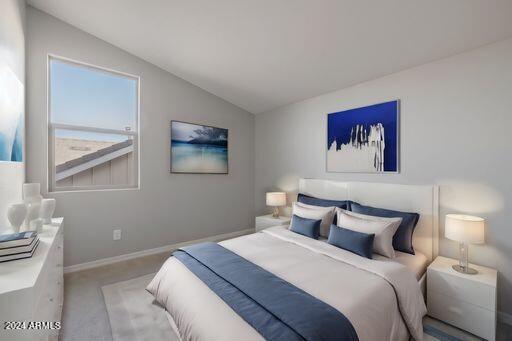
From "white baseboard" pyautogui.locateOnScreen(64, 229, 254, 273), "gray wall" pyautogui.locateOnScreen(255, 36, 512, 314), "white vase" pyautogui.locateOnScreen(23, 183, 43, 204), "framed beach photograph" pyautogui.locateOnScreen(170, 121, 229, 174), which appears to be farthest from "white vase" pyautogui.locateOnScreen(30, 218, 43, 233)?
"gray wall" pyautogui.locateOnScreen(255, 36, 512, 314)

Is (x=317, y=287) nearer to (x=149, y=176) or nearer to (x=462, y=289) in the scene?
(x=462, y=289)

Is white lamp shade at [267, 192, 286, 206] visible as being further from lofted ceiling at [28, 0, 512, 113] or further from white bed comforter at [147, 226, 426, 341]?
lofted ceiling at [28, 0, 512, 113]

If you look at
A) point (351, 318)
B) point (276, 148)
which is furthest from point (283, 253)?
point (276, 148)

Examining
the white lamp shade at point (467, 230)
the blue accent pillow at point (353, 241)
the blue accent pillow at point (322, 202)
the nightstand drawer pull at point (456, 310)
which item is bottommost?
the nightstand drawer pull at point (456, 310)

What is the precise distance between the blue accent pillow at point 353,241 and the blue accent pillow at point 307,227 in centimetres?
25

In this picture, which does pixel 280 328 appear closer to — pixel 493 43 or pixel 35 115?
pixel 493 43

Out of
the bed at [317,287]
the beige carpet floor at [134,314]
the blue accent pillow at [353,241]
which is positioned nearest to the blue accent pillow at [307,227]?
the bed at [317,287]

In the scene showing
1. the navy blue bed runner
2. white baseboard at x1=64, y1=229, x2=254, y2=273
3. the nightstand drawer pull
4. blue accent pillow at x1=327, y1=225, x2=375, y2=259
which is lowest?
white baseboard at x1=64, y1=229, x2=254, y2=273

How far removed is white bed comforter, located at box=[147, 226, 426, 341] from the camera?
135 cm

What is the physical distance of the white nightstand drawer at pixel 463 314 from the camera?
1.75 metres

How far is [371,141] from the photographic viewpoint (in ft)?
9.41

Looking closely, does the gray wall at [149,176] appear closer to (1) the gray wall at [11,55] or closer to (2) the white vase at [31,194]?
(1) the gray wall at [11,55]

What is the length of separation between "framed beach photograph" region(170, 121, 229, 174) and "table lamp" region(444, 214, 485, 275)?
314 centimetres

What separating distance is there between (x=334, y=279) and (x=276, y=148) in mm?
2721
